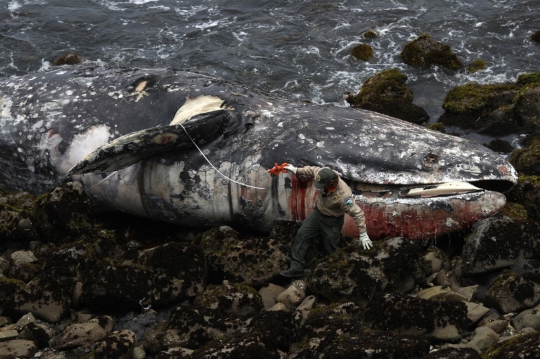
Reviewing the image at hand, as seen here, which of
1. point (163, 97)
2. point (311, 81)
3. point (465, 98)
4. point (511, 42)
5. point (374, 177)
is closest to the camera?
point (374, 177)

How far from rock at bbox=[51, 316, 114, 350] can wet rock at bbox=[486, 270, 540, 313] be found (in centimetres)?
420

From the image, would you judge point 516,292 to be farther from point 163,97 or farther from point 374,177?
point 163,97

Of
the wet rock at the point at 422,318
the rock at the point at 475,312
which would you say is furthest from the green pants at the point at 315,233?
the rock at the point at 475,312

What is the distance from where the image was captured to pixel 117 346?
27.6 ft

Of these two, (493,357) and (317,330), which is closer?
(493,357)

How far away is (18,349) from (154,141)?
3.42 metres

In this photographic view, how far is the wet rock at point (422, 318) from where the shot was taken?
8383 millimetres

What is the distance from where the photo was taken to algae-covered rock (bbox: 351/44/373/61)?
19.7 m

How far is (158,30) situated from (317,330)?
49.3 feet

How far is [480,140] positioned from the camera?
14898 mm

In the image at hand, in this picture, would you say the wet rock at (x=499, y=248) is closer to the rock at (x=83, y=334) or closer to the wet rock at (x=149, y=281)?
the wet rock at (x=149, y=281)

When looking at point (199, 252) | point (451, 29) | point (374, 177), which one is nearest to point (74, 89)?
point (199, 252)

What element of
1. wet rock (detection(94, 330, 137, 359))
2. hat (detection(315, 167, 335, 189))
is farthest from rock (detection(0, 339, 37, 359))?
hat (detection(315, 167, 335, 189))

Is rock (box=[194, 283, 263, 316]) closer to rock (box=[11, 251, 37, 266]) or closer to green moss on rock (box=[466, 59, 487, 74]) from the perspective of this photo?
rock (box=[11, 251, 37, 266])
